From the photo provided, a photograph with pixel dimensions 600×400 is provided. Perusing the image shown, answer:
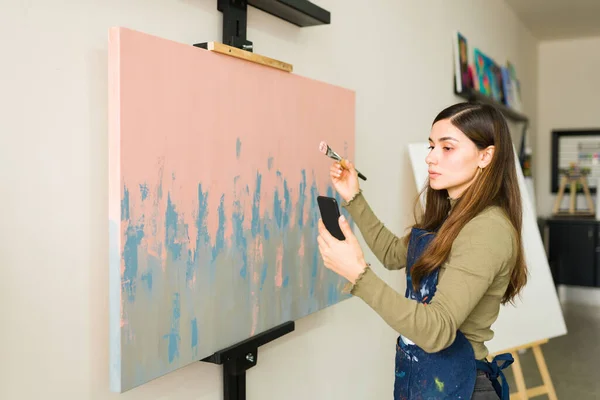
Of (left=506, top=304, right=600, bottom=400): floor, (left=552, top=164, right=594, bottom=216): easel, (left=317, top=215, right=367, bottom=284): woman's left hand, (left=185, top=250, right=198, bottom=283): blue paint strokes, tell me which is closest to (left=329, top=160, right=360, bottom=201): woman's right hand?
(left=317, top=215, right=367, bottom=284): woman's left hand

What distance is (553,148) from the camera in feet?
20.7

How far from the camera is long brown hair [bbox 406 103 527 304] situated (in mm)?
1445

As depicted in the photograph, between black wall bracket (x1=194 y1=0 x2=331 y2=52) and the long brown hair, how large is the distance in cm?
59

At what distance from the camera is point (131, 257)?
1.24 meters

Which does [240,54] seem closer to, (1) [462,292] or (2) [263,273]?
(2) [263,273]

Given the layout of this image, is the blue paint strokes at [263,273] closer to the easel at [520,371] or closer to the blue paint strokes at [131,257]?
the blue paint strokes at [131,257]

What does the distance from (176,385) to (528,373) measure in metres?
3.08

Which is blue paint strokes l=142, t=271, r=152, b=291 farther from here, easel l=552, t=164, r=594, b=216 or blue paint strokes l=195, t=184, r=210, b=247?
easel l=552, t=164, r=594, b=216

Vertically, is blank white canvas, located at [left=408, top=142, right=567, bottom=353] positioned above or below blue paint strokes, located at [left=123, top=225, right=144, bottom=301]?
below

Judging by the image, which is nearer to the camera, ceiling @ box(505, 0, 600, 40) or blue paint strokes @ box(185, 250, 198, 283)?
blue paint strokes @ box(185, 250, 198, 283)

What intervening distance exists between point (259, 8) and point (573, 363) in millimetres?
3546

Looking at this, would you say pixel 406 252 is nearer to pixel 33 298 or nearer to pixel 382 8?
pixel 33 298

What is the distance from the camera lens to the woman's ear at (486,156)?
150 cm

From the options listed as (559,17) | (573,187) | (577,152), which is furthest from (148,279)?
(577,152)
